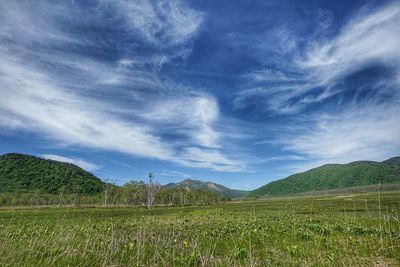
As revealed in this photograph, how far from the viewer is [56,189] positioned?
191125mm

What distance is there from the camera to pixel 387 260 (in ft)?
27.4

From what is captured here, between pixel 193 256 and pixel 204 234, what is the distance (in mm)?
6981

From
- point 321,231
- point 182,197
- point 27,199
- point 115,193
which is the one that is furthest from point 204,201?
point 321,231

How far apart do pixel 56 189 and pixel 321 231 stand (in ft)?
690

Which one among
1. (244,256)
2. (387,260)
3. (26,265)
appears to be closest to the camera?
(26,265)

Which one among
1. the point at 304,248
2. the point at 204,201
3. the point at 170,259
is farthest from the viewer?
the point at 204,201

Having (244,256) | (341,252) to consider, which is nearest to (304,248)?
(341,252)

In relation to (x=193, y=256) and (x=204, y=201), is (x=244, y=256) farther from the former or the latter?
(x=204, y=201)

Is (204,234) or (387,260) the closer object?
(387,260)

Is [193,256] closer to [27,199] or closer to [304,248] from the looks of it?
[304,248]

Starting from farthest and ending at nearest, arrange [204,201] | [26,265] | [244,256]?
1. [204,201]
2. [244,256]
3. [26,265]

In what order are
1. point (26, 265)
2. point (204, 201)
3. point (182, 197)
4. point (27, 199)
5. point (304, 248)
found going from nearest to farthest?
point (26, 265), point (304, 248), point (27, 199), point (182, 197), point (204, 201)

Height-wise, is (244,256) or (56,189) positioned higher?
(56,189)

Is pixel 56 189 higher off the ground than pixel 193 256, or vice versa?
pixel 56 189
